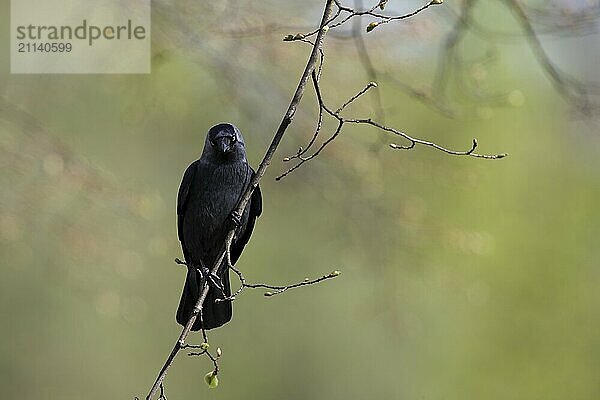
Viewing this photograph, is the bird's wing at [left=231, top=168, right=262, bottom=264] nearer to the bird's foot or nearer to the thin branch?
the bird's foot

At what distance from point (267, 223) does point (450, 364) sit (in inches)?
83.9

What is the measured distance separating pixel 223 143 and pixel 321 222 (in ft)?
14.6

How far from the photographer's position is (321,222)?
6.19 meters

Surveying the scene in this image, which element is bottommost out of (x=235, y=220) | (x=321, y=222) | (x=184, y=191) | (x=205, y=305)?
(x=205, y=305)

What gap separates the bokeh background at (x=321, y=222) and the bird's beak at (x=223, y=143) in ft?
4.24

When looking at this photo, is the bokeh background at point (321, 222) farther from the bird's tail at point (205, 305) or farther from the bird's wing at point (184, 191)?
the bird's tail at point (205, 305)

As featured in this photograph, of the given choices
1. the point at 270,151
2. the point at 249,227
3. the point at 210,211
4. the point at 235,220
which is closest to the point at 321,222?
the point at 249,227

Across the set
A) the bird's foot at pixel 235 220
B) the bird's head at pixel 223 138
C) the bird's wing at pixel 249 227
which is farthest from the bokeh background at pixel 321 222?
the bird's foot at pixel 235 220

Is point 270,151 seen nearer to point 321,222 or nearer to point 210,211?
point 210,211

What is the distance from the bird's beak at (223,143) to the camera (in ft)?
5.81

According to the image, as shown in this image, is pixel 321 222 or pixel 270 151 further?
pixel 321 222

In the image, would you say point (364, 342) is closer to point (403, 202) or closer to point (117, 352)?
point (117, 352)

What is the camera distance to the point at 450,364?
7422 millimetres

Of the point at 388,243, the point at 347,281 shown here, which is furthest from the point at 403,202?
the point at 347,281
